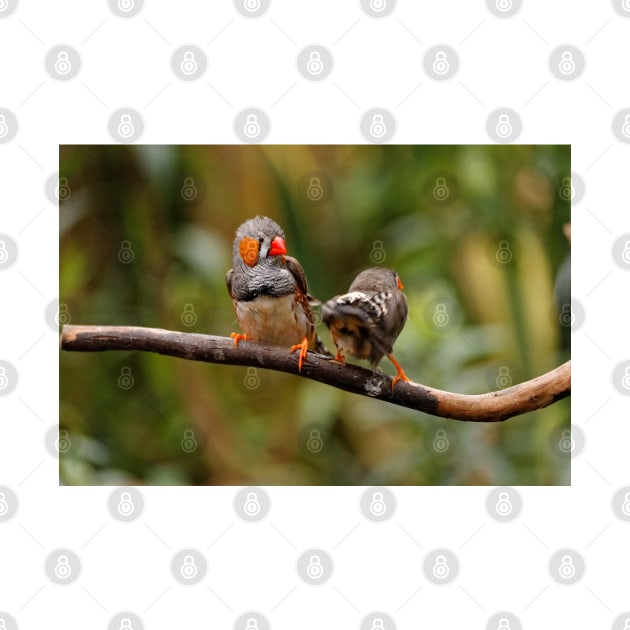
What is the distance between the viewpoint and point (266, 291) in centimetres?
334

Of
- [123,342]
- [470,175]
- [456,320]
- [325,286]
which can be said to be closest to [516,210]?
[470,175]

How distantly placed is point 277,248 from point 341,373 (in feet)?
1.94

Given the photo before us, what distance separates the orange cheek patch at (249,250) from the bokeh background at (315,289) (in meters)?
0.78

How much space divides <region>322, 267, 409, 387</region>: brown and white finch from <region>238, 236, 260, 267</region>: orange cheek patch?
46cm

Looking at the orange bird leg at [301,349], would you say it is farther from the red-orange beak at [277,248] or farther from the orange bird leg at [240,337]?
the red-orange beak at [277,248]

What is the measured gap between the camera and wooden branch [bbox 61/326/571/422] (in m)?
3.02

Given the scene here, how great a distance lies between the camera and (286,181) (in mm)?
4332

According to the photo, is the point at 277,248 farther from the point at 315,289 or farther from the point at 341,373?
the point at 315,289

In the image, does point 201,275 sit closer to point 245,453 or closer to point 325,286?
point 325,286

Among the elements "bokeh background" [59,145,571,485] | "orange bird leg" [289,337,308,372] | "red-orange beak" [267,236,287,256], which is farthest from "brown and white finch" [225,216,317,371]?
"bokeh background" [59,145,571,485]

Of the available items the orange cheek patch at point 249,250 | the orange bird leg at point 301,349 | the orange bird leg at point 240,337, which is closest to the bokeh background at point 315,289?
the orange cheek patch at point 249,250

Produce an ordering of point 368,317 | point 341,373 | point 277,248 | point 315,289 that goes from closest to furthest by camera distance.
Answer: point 368,317 → point 341,373 → point 277,248 → point 315,289

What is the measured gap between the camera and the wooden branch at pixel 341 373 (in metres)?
3.02

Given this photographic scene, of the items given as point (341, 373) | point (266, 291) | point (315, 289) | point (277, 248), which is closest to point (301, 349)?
point (341, 373)
